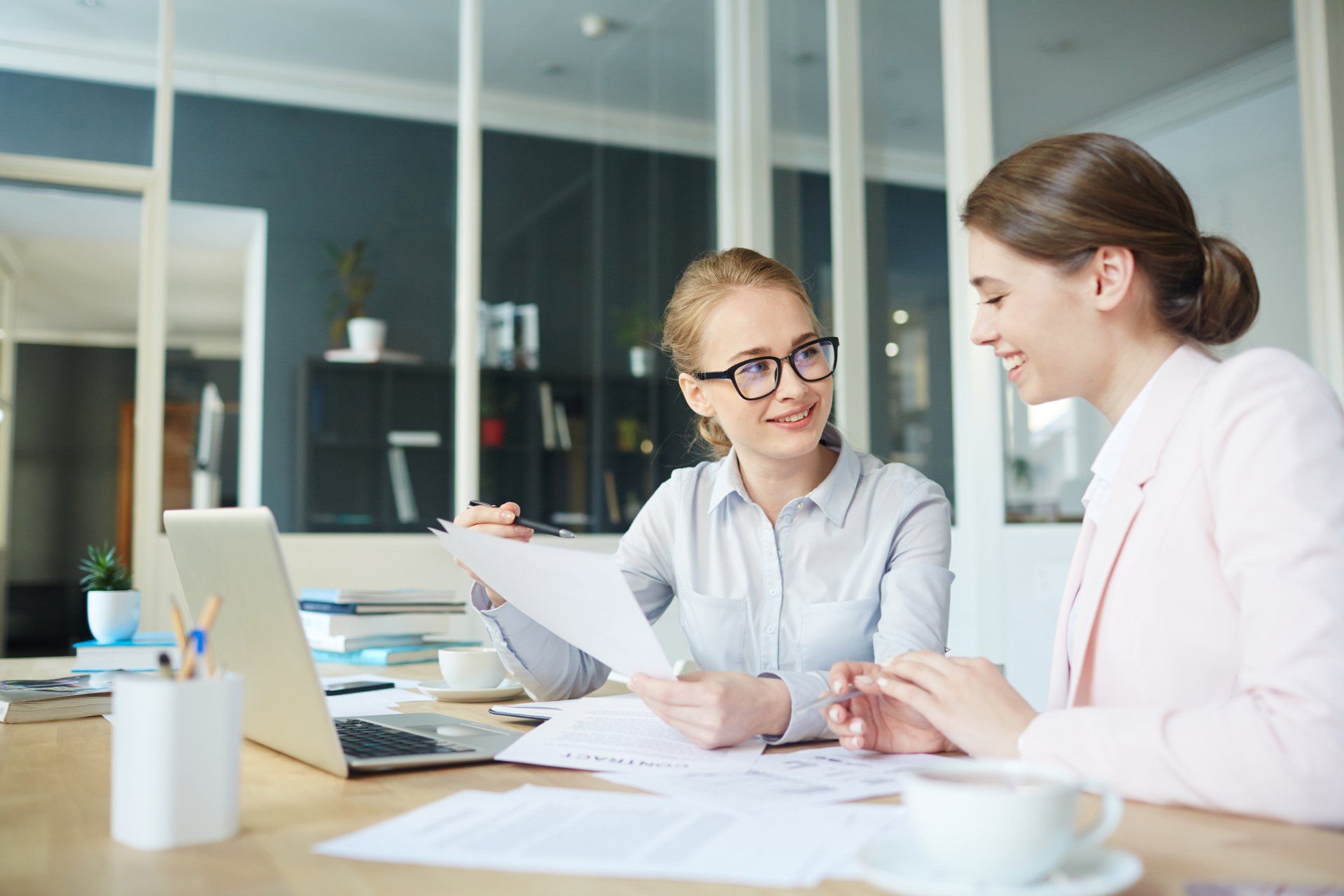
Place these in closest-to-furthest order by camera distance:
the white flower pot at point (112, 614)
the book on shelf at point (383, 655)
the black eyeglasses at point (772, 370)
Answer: the black eyeglasses at point (772, 370) < the white flower pot at point (112, 614) < the book on shelf at point (383, 655)

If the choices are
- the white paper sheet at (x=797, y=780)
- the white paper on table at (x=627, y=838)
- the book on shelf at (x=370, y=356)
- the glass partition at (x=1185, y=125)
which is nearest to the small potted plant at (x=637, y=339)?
the book on shelf at (x=370, y=356)

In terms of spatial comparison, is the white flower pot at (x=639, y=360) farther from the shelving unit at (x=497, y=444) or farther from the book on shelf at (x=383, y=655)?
the book on shelf at (x=383, y=655)

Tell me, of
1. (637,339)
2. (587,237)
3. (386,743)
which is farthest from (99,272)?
(386,743)

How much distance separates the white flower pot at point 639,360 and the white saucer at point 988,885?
12.0ft

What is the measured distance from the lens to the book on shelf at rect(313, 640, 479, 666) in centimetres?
202

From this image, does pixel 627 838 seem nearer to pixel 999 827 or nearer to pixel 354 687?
pixel 999 827

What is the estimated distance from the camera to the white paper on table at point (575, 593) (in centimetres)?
102

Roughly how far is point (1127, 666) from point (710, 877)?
59 cm

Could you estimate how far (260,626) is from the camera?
100 centimetres

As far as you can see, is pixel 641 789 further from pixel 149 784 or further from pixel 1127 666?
pixel 1127 666

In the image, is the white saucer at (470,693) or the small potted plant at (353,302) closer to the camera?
the white saucer at (470,693)

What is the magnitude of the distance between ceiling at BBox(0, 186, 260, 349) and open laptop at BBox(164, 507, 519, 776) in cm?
291

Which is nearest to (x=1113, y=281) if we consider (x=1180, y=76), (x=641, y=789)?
(x=641, y=789)

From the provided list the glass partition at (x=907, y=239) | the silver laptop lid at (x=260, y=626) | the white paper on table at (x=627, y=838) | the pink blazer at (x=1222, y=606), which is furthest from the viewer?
the glass partition at (x=907, y=239)
